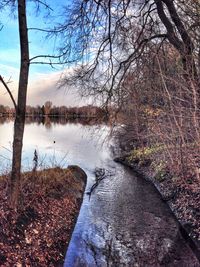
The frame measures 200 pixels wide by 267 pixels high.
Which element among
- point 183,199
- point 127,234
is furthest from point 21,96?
point 183,199

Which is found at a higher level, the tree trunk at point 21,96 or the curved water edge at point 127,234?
the tree trunk at point 21,96

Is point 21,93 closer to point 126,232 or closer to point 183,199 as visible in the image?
point 126,232

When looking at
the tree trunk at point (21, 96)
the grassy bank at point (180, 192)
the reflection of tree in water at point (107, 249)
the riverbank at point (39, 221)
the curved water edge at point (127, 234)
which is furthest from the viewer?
the grassy bank at point (180, 192)

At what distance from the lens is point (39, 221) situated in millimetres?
8602

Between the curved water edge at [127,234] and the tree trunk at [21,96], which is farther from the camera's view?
the tree trunk at [21,96]

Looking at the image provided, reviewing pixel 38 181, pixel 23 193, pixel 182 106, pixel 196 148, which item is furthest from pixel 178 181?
pixel 23 193

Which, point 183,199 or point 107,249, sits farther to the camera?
point 183,199

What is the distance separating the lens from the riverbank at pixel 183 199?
956 centimetres

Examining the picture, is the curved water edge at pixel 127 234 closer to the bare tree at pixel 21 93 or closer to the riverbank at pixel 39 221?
the riverbank at pixel 39 221

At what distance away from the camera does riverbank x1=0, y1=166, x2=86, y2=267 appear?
7.08 meters

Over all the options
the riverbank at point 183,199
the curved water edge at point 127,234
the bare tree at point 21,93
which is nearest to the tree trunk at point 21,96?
the bare tree at point 21,93

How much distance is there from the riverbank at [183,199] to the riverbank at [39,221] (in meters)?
2.95

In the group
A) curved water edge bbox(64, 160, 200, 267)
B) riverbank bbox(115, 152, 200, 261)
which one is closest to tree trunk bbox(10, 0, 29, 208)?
curved water edge bbox(64, 160, 200, 267)

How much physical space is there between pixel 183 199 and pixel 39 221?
186 inches
